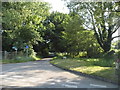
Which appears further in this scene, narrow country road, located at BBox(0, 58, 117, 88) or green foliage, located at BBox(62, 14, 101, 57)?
green foliage, located at BBox(62, 14, 101, 57)

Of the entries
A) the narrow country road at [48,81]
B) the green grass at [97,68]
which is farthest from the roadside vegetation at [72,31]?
the narrow country road at [48,81]

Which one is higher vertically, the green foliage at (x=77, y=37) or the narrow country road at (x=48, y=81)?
the green foliage at (x=77, y=37)

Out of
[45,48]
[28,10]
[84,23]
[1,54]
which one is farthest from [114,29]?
[45,48]

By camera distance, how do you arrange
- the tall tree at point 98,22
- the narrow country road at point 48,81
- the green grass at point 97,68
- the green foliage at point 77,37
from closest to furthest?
the narrow country road at point 48,81
the green grass at point 97,68
the tall tree at point 98,22
the green foliage at point 77,37

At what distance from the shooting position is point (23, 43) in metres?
30.1

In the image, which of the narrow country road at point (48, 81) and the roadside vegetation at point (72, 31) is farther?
the roadside vegetation at point (72, 31)

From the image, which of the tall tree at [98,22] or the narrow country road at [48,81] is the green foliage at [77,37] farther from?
the narrow country road at [48,81]

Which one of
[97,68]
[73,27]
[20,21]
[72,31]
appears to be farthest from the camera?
[72,31]

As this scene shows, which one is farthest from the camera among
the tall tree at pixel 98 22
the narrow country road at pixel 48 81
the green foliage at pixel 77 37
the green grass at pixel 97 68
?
the green foliage at pixel 77 37

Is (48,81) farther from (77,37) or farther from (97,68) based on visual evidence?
(77,37)

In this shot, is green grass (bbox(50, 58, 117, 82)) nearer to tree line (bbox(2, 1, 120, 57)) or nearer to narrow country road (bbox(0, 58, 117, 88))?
narrow country road (bbox(0, 58, 117, 88))

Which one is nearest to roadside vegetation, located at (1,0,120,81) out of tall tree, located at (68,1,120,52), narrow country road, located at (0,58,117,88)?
tall tree, located at (68,1,120,52)

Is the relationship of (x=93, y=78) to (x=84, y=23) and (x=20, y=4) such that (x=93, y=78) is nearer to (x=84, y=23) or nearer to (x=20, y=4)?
(x=20, y=4)

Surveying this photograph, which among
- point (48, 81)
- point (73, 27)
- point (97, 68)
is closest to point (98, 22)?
point (73, 27)
